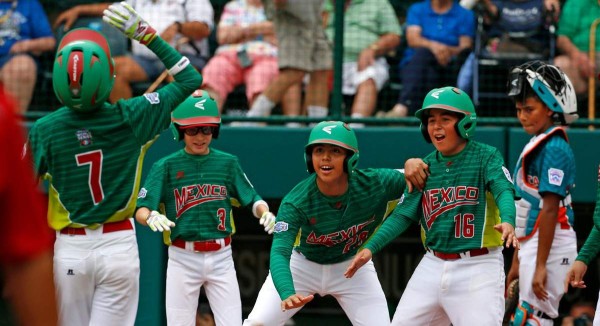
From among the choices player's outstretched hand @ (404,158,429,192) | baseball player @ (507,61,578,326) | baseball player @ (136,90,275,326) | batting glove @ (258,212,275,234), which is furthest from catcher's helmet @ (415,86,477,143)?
baseball player @ (136,90,275,326)

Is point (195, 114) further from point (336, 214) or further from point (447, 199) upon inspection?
point (447, 199)

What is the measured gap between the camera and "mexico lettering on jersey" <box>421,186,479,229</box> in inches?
225

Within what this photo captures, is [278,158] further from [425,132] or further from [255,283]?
[425,132]

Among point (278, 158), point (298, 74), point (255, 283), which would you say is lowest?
point (255, 283)

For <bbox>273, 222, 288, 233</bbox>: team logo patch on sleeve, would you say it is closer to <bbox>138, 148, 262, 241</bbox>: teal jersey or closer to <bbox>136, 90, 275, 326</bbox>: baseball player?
<bbox>136, 90, 275, 326</bbox>: baseball player

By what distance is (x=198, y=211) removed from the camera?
681 cm

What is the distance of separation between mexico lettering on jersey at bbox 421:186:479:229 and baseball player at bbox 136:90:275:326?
1.29 metres

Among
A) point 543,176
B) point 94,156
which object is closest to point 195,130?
point 94,156

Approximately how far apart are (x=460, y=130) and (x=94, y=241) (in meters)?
2.04

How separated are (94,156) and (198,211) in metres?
1.20

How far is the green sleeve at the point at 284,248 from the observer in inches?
212

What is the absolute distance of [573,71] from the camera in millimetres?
8336

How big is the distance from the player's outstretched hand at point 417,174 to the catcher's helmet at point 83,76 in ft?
5.46

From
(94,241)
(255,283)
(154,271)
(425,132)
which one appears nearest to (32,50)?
(154,271)
